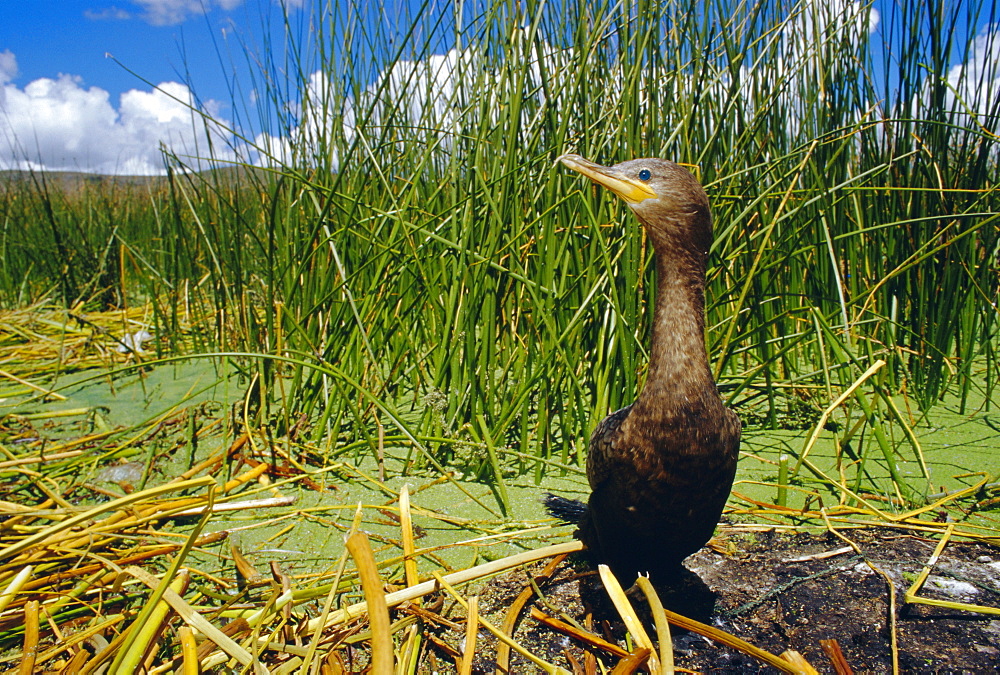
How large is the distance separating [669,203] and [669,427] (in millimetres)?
439

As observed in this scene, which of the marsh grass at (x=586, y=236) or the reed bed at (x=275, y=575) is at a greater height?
the marsh grass at (x=586, y=236)

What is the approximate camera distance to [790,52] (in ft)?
7.27

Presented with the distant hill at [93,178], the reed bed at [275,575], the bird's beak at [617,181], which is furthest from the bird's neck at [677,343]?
the distant hill at [93,178]

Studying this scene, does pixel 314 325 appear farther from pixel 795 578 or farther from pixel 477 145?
pixel 795 578

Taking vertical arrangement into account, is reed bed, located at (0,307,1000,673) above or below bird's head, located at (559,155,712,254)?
below

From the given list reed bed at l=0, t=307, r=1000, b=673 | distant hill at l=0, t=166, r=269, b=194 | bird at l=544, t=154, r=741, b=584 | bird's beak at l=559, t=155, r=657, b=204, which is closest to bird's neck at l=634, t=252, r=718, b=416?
bird at l=544, t=154, r=741, b=584

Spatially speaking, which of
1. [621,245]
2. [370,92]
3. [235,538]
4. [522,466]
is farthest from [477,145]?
[235,538]

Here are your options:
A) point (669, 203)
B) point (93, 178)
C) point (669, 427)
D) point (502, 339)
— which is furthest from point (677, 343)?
point (93, 178)

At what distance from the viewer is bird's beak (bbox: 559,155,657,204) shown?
1268 millimetres

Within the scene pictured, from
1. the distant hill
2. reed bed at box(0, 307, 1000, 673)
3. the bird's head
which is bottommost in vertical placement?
reed bed at box(0, 307, 1000, 673)

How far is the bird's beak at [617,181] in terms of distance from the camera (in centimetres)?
127

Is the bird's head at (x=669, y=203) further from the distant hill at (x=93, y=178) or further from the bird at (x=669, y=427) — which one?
the distant hill at (x=93, y=178)

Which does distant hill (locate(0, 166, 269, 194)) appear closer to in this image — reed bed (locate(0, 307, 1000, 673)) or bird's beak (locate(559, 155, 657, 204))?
reed bed (locate(0, 307, 1000, 673))

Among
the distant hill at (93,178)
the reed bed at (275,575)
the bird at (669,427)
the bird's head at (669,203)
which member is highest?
the distant hill at (93,178)
